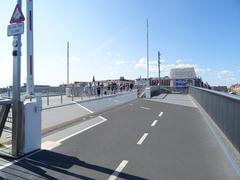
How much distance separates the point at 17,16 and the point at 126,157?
4.61 metres

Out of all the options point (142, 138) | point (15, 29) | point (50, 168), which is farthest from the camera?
point (142, 138)

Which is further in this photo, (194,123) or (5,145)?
(194,123)

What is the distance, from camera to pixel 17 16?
836 cm

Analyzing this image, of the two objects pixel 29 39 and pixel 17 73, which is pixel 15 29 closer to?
pixel 17 73

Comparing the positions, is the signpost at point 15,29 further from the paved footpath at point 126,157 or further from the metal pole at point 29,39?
the paved footpath at point 126,157

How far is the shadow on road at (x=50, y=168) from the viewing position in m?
6.54

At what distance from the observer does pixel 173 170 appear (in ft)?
22.9

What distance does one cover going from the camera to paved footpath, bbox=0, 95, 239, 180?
6688 millimetres

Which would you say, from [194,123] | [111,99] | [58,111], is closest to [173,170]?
[194,123]

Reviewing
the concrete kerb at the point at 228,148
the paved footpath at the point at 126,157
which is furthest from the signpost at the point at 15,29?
the concrete kerb at the point at 228,148

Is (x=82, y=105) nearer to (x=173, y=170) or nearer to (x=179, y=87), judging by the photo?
(x=173, y=170)

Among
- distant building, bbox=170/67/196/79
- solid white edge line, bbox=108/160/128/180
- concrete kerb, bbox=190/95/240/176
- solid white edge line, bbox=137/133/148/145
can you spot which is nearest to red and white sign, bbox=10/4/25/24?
solid white edge line, bbox=108/160/128/180

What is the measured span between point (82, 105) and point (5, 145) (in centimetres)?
923

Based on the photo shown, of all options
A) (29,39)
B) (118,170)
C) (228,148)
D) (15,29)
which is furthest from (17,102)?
(228,148)
